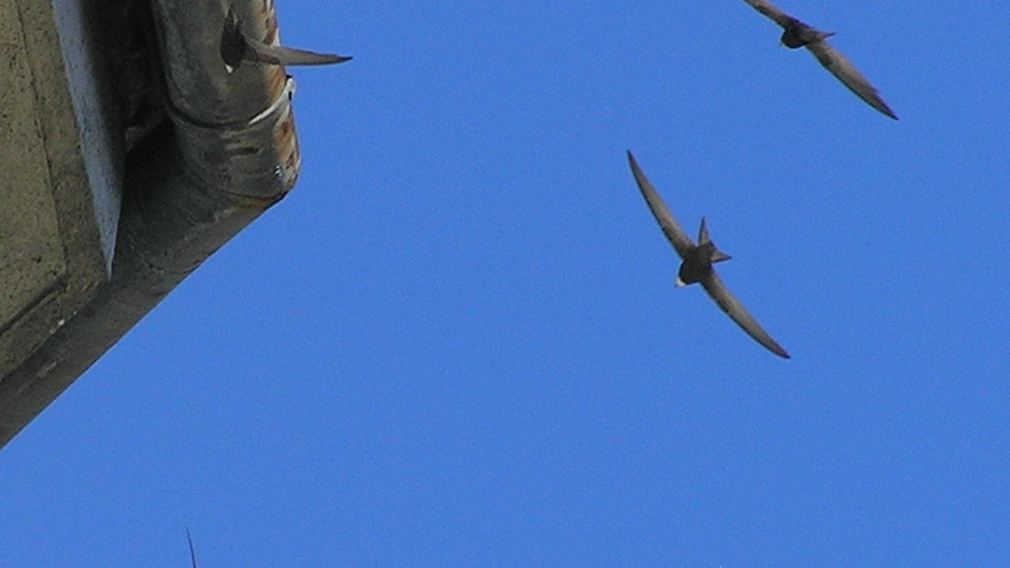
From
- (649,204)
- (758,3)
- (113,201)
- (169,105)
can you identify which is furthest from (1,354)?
(758,3)

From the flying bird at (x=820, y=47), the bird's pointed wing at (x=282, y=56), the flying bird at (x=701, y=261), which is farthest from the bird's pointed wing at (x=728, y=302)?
the bird's pointed wing at (x=282, y=56)

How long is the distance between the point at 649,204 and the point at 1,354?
4.32 m

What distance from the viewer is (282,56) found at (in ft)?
16.2

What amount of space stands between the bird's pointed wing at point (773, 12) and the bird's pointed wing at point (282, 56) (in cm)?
415

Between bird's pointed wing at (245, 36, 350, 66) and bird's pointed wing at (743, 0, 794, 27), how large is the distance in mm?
4150

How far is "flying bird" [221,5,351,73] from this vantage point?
15.8ft

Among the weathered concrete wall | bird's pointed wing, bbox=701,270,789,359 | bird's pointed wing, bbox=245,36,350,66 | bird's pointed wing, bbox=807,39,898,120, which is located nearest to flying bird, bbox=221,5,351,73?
bird's pointed wing, bbox=245,36,350,66

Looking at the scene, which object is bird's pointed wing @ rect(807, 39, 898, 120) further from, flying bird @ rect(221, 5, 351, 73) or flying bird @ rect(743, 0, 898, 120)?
flying bird @ rect(221, 5, 351, 73)

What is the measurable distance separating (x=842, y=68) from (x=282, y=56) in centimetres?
448

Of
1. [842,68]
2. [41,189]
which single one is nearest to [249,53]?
[41,189]

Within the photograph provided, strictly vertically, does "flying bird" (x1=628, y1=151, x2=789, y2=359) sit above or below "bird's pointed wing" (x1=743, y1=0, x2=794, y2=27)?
below

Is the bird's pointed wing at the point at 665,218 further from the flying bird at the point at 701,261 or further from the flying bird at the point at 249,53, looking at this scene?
the flying bird at the point at 249,53

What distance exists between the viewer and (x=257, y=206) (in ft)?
17.6

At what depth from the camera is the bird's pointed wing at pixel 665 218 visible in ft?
27.0
